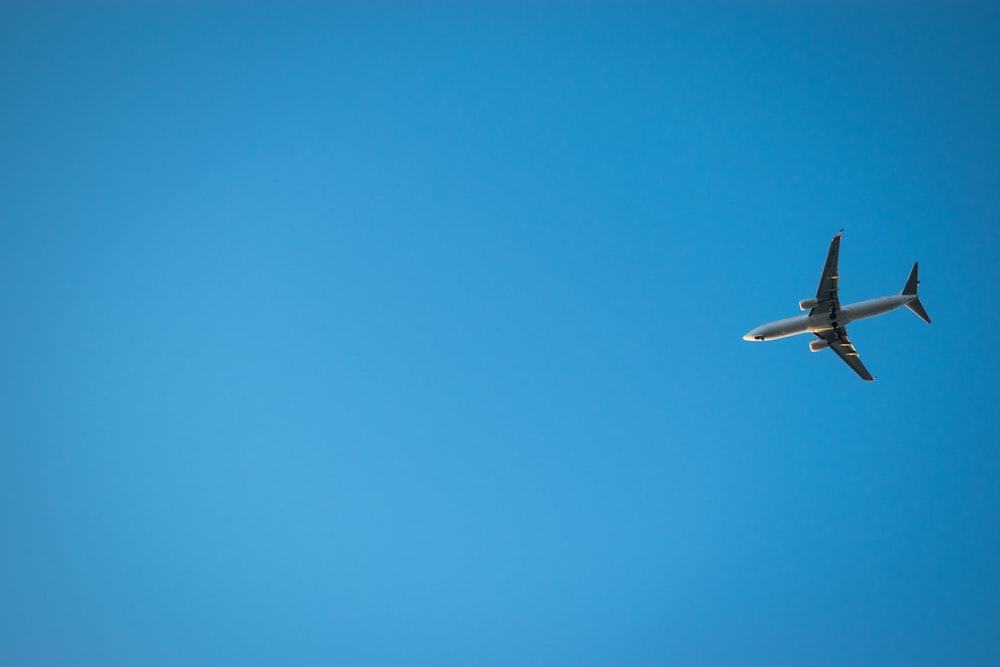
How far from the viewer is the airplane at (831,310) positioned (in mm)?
61188

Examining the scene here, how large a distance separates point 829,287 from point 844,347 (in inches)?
329

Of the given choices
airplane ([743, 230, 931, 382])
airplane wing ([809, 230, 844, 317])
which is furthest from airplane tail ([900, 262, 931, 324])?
airplane wing ([809, 230, 844, 317])

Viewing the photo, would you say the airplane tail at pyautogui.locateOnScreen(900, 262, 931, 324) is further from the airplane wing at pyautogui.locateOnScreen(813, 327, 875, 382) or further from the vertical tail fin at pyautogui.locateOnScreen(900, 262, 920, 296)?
the airplane wing at pyautogui.locateOnScreen(813, 327, 875, 382)

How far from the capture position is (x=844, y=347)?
67.9 meters

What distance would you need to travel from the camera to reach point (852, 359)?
69188 mm

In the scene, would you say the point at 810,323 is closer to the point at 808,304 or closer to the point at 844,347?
the point at 808,304

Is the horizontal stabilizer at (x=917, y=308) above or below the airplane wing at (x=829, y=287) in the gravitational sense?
below

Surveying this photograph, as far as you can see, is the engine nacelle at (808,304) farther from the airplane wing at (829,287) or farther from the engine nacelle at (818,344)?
the engine nacelle at (818,344)

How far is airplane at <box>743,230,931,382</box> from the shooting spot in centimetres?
6119

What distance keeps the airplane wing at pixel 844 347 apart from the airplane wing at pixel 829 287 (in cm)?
301

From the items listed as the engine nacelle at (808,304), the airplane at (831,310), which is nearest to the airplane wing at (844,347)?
the airplane at (831,310)

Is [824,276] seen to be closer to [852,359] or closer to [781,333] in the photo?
[781,333]

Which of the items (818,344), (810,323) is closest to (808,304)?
(810,323)

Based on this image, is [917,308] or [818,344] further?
[818,344]
